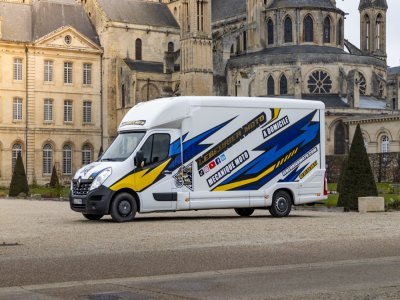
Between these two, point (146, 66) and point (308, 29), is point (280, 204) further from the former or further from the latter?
point (308, 29)

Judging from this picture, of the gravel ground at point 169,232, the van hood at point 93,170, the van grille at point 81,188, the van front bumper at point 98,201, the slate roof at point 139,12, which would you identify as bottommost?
the gravel ground at point 169,232

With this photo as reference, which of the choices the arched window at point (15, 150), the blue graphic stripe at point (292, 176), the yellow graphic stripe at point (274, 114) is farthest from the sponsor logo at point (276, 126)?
the arched window at point (15, 150)

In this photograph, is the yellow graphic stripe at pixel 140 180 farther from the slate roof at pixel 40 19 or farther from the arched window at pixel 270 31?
the arched window at pixel 270 31

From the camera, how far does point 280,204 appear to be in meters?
25.1

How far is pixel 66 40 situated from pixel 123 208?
5376cm

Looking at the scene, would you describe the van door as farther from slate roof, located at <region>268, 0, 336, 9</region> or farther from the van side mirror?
slate roof, located at <region>268, 0, 336, 9</region>

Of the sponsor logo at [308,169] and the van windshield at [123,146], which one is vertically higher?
the van windshield at [123,146]

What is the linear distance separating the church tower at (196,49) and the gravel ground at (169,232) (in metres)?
46.7

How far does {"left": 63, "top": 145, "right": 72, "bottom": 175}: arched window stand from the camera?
7469 centimetres

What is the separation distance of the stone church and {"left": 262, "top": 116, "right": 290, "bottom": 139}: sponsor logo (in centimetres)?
4464

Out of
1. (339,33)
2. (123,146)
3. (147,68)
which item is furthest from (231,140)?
(339,33)

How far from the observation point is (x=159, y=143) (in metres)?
23.4

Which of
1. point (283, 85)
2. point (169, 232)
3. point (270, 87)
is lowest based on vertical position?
point (169, 232)

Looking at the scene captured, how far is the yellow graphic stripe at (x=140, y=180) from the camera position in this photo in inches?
897
